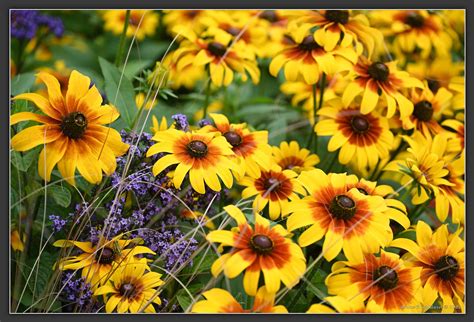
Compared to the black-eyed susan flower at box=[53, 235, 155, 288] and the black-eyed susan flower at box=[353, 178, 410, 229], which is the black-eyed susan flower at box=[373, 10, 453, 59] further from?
the black-eyed susan flower at box=[53, 235, 155, 288]

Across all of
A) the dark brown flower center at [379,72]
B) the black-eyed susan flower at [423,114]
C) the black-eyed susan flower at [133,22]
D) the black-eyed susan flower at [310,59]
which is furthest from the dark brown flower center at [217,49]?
the black-eyed susan flower at [133,22]

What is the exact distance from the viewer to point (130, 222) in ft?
4.51

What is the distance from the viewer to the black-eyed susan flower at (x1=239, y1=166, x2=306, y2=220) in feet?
4.66

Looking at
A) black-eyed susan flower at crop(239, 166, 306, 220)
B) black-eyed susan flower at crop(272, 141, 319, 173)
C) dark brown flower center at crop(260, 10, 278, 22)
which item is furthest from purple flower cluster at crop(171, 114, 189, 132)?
dark brown flower center at crop(260, 10, 278, 22)

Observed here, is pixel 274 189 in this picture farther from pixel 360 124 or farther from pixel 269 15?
pixel 269 15

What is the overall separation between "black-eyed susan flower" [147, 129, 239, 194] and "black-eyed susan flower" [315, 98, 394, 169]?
1.04 feet

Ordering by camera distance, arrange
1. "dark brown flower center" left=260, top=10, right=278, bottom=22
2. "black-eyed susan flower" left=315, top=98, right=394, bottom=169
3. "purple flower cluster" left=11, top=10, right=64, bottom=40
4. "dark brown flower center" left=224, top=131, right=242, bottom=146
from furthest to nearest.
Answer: "dark brown flower center" left=260, top=10, right=278, bottom=22 → "purple flower cluster" left=11, top=10, right=64, bottom=40 → "black-eyed susan flower" left=315, top=98, right=394, bottom=169 → "dark brown flower center" left=224, top=131, right=242, bottom=146

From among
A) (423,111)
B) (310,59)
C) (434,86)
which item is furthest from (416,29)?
(310,59)

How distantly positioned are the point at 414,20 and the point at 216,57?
2.20 ft

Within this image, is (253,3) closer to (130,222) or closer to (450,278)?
(130,222)

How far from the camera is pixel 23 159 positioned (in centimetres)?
143

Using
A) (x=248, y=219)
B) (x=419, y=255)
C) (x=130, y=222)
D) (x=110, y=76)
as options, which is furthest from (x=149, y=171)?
(x=419, y=255)

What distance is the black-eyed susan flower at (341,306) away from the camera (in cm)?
119

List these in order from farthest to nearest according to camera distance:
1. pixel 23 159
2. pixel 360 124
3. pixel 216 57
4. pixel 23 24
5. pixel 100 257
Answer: pixel 23 24, pixel 216 57, pixel 360 124, pixel 23 159, pixel 100 257
